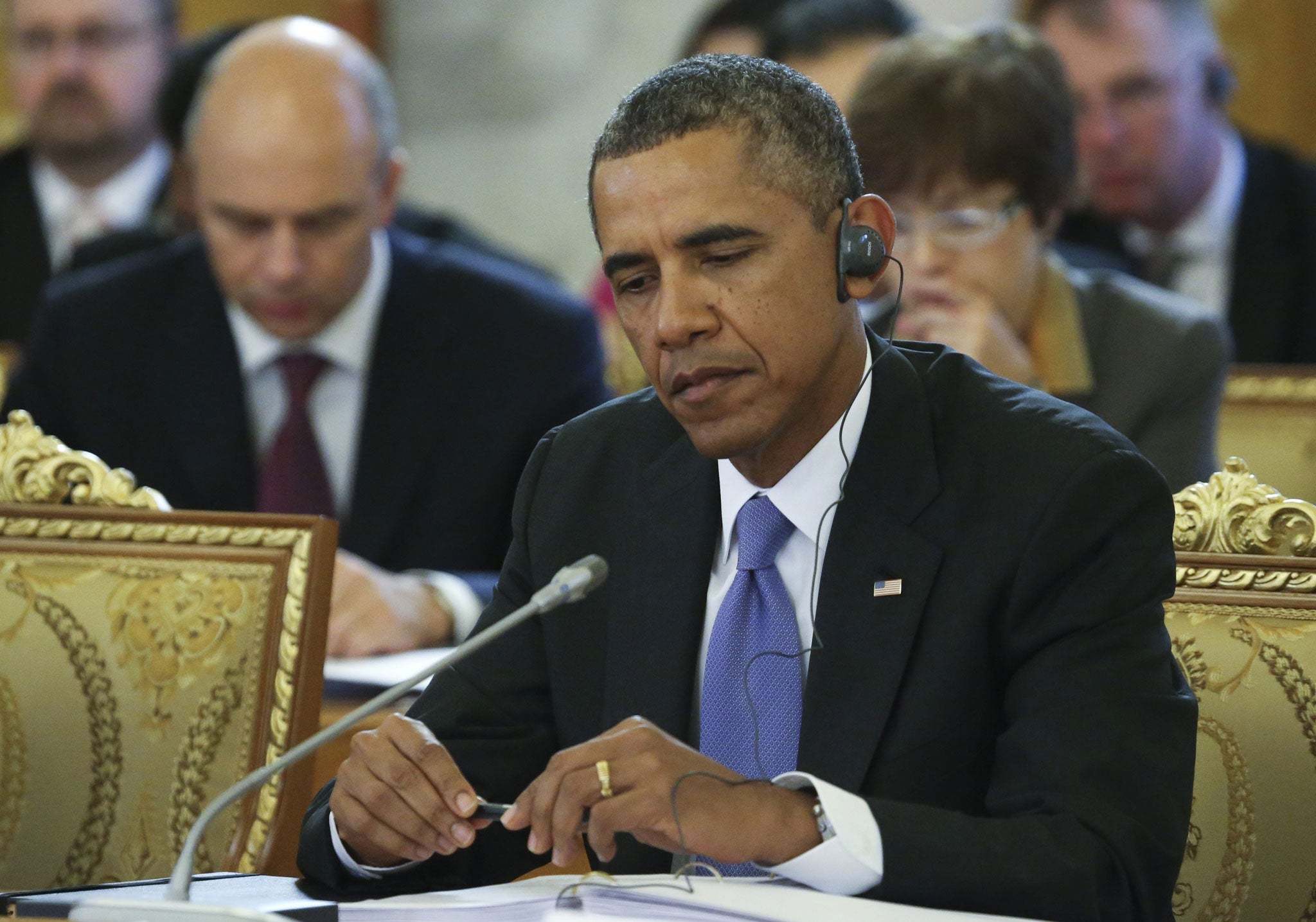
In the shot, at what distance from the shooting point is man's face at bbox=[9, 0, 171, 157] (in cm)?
469

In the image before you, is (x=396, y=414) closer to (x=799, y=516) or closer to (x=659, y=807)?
(x=799, y=516)

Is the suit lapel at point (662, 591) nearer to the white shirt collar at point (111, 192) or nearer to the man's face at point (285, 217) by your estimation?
the man's face at point (285, 217)

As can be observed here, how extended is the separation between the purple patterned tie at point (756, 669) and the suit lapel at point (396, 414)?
1.56 metres

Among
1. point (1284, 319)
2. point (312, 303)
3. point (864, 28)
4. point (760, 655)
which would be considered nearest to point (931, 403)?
point (760, 655)

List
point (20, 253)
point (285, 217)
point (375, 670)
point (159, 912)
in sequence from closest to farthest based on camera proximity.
Answer: point (159, 912) → point (375, 670) → point (285, 217) → point (20, 253)


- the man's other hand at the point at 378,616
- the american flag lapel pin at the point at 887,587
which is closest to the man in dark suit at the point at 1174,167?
the man's other hand at the point at 378,616

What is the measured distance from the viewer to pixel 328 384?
3.15 meters

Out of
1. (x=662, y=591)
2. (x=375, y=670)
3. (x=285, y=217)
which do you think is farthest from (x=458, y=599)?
(x=662, y=591)

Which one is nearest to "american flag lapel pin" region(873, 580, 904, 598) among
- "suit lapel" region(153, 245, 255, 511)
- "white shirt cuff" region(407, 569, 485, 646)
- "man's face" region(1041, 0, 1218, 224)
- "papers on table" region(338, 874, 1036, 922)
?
"papers on table" region(338, 874, 1036, 922)

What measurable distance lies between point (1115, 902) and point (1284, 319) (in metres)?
3.04

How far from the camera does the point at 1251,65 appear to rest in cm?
494

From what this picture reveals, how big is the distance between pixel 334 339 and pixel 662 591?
66.4 inches

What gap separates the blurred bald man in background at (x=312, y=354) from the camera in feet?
9.93

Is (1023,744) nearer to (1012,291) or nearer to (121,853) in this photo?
(121,853)
